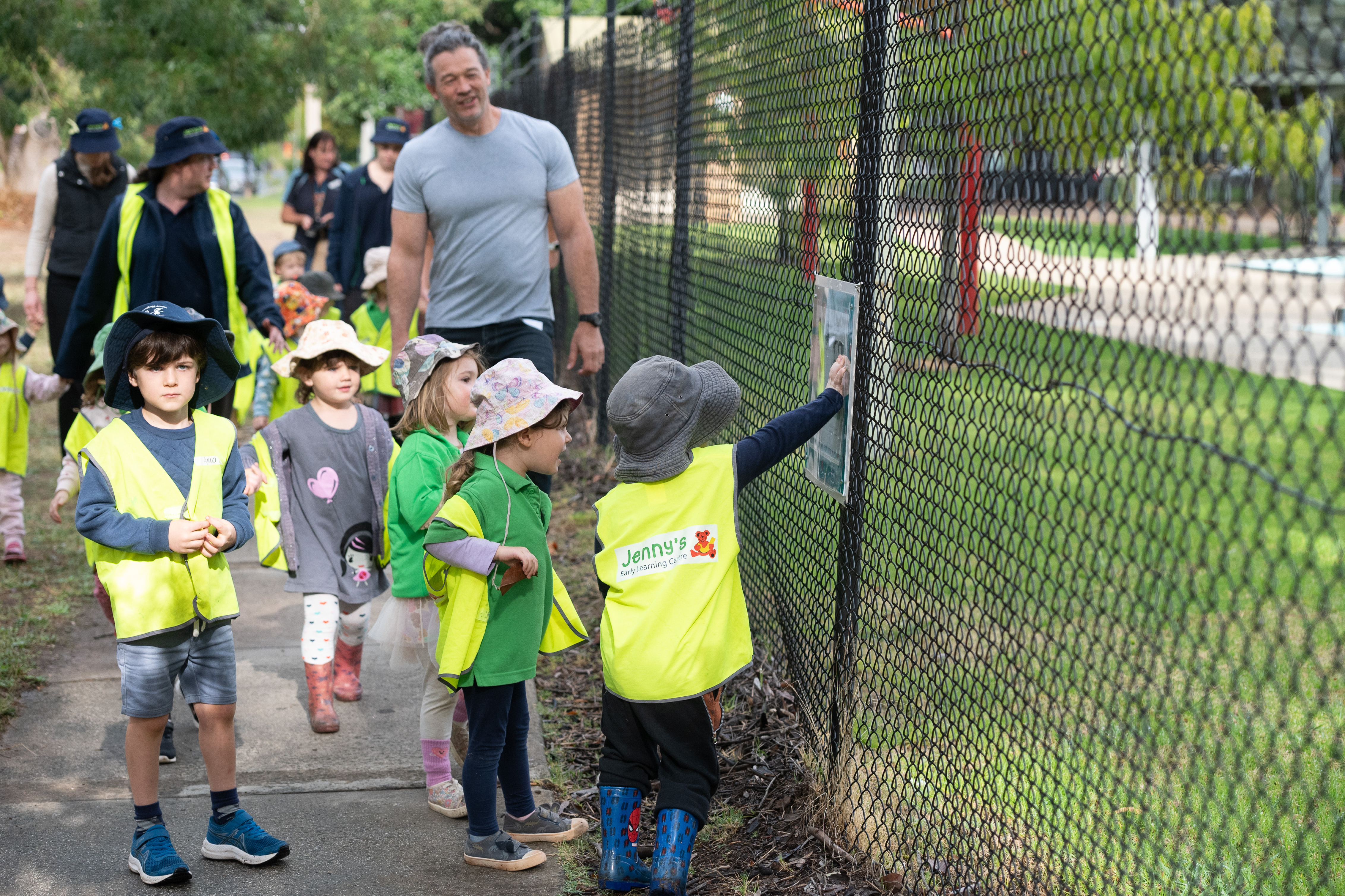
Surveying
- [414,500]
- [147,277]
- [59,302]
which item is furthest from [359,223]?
[414,500]

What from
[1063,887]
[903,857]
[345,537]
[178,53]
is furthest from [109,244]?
[178,53]

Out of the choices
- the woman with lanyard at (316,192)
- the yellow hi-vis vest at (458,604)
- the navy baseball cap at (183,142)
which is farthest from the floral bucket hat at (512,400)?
the woman with lanyard at (316,192)

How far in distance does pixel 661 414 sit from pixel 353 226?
615 centimetres

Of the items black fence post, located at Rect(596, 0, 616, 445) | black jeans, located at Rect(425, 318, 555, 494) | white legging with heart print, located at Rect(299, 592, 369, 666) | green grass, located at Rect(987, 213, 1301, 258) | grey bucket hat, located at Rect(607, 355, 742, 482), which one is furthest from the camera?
black fence post, located at Rect(596, 0, 616, 445)

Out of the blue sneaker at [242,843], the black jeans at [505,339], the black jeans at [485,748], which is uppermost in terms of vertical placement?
the black jeans at [505,339]

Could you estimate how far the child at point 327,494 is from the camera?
4.59 metres

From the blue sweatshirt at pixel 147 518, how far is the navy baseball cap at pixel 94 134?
3821 millimetres

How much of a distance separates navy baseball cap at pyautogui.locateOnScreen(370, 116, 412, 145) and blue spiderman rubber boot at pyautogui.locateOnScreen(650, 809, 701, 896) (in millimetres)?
7092

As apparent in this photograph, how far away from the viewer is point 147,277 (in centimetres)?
556

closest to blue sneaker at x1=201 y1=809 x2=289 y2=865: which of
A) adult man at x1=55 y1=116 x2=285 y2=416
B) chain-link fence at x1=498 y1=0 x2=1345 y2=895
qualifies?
chain-link fence at x1=498 y1=0 x2=1345 y2=895

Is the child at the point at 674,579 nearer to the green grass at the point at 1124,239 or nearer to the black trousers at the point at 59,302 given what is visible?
the green grass at the point at 1124,239

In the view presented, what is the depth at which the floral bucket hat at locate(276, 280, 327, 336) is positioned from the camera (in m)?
7.64

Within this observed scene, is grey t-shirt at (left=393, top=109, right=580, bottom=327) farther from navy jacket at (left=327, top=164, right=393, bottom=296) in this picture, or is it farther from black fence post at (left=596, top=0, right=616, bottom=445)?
navy jacket at (left=327, top=164, right=393, bottom=296)

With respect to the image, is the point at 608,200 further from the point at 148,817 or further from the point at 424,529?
the point at 148,817
